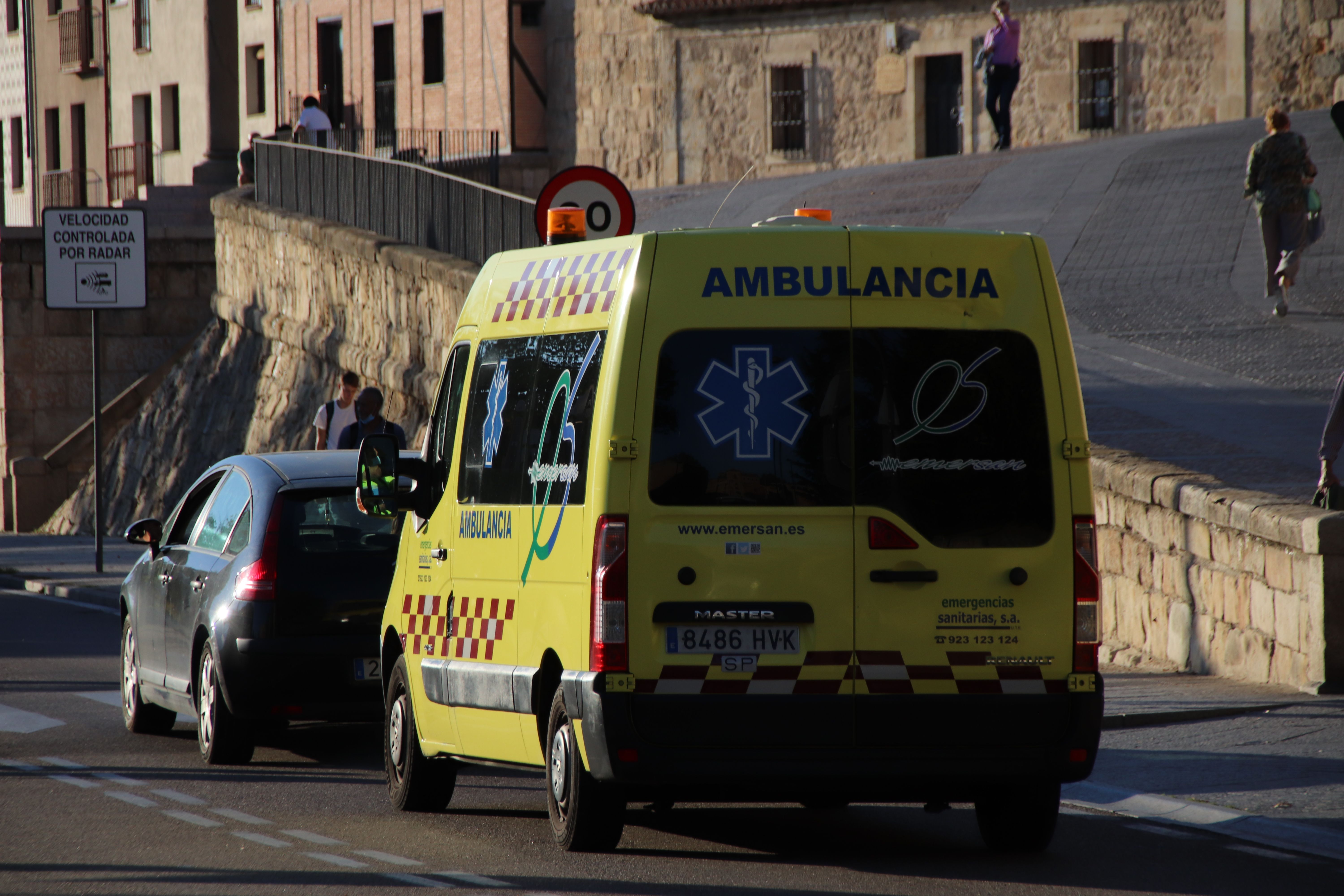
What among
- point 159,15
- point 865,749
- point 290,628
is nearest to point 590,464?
point 865,749

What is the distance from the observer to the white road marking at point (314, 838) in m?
7.75

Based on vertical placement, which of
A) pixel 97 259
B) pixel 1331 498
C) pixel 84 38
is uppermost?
pixel 84 38

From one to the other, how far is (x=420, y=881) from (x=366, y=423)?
924cm

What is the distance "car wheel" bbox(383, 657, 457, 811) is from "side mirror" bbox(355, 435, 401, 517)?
0.74 meters

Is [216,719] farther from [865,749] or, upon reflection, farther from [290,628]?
[865,749]

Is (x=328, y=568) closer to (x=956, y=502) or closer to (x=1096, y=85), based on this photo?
(x=956, y=502)

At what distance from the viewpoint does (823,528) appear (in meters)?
7.01

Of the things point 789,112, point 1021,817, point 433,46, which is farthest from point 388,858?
point 433,46

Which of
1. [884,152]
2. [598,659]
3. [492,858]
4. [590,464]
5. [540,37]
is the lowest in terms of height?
[492,858]

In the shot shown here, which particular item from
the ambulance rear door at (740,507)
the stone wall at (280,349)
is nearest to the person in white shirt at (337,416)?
the stone wall at (280,349)

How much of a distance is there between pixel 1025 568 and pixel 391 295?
19.1 metres

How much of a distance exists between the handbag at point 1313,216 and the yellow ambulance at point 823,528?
13.8 meters

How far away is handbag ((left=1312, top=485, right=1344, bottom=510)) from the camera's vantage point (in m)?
10.9

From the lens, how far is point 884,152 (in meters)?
43.6
